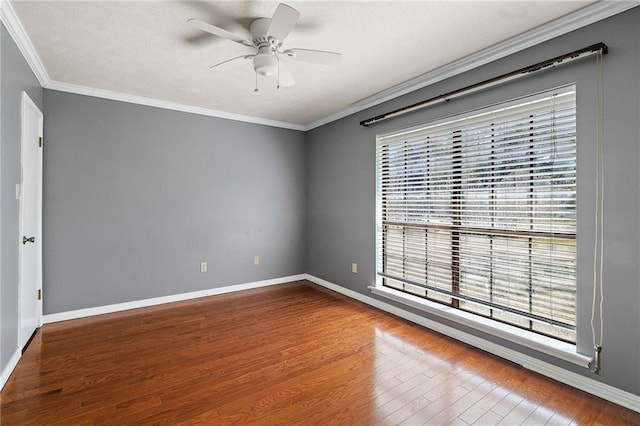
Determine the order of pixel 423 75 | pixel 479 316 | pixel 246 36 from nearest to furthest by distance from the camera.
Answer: pixel 246 36
pixel 479 316
pixel 423 75

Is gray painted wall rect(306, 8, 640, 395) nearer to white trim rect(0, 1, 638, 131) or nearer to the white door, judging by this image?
white trim rect(0, 1, 638, 131)

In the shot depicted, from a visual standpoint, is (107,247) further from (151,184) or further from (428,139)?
(428,139)

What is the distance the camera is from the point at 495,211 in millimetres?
2652

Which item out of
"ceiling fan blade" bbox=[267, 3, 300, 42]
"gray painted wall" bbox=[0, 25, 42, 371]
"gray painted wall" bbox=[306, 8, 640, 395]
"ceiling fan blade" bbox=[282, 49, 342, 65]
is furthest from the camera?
"ceiling fan blade" bbox=[282, 49, 342, 65]

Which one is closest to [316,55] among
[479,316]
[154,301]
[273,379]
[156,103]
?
[273,379]

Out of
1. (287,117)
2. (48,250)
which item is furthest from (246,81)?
(48,250)

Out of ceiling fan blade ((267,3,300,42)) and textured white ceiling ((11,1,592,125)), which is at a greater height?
textured white ceiling ((11,1,592,125))

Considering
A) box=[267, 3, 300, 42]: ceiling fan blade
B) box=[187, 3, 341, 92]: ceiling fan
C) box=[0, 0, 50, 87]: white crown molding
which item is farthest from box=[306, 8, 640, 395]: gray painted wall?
box=[0, 0, 50, 87]: white crown molding

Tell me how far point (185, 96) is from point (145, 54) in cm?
105

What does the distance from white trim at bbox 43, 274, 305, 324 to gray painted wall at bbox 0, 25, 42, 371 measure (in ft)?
3.31

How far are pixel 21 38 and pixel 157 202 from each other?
1974mm

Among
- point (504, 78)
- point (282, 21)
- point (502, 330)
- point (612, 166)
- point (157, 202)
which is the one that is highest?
point (282, 21)

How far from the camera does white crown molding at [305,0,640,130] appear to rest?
1.98 m

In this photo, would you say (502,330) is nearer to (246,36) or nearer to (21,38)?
(246,36)
